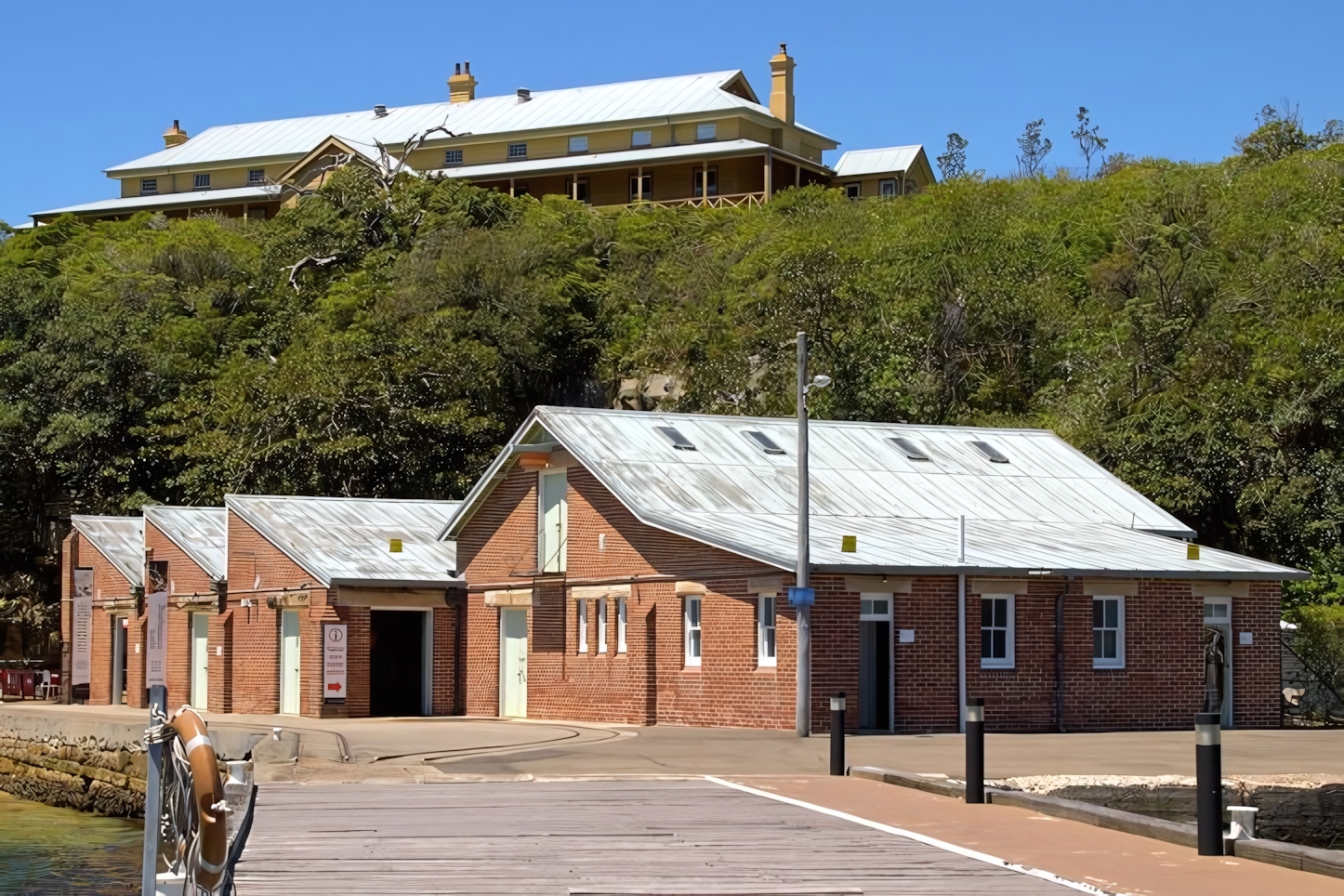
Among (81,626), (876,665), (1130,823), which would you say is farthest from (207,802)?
(81,626)

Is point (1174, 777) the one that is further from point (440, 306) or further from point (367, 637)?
point (440, 306)

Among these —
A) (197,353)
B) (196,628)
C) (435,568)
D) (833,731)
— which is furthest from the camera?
(197,353)

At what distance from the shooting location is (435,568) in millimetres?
40781

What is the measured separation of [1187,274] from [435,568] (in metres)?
27.0

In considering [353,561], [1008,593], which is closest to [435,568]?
[353,561]

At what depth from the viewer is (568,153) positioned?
89.4m

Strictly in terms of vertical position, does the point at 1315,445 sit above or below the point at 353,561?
above

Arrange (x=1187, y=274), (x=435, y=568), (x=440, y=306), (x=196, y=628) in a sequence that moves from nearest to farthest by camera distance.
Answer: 1. (x=435, y=568)
2. (x=196, y=628)
3. (x=1187, y=274)
4. (x=440, y=306)

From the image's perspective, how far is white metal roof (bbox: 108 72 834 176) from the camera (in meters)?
88.0

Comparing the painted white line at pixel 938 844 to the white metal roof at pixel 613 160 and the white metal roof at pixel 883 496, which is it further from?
the white metal roof at pixel 613 160

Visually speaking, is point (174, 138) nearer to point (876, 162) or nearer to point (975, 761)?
point (876, 162)

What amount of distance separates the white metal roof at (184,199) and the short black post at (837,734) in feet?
255

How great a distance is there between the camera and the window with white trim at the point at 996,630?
105 feet

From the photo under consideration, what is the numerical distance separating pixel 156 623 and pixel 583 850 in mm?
30706
